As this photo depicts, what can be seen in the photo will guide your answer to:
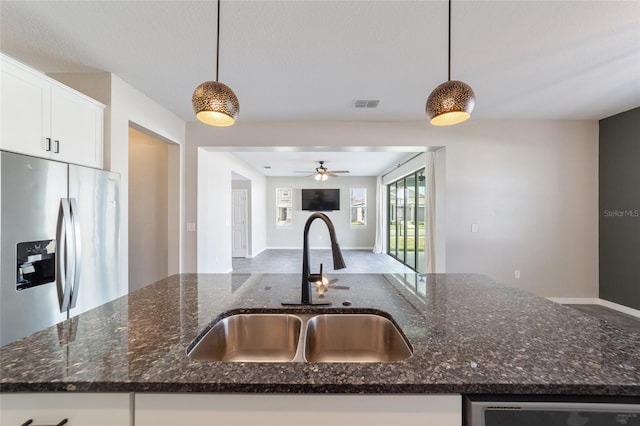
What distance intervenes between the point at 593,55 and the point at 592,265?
308 centimetres

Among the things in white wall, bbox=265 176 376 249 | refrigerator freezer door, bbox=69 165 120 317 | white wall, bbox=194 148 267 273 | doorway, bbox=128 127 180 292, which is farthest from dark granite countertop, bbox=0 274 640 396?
white wall, bbox=265 176 376 249

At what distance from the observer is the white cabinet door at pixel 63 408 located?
63 cm

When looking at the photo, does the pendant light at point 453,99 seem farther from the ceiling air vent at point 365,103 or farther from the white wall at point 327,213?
the white wall at point 327,213

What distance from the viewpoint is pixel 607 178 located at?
11.9ft

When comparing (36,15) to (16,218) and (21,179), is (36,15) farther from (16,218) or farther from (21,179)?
(16,218)

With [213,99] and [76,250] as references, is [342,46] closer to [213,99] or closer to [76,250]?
[213,99]

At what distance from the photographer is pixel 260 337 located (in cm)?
118

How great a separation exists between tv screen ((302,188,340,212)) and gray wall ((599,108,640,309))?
21.0 feet

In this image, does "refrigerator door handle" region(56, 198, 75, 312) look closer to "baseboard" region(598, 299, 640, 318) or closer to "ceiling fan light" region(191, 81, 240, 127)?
"ceiling fan light" region(191, 81, 240, 127)

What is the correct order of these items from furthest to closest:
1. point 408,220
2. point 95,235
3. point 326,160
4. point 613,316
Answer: point 326,160, point 408,220, point 613,316, point 95,235

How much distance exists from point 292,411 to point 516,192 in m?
4.38

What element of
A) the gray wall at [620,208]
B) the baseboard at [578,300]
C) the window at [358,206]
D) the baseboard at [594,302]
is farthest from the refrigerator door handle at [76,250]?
the window at [358,206]

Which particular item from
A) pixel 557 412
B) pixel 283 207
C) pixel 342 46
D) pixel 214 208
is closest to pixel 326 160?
pixel 214 208

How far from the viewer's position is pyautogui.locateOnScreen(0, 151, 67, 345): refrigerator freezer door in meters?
1.61
